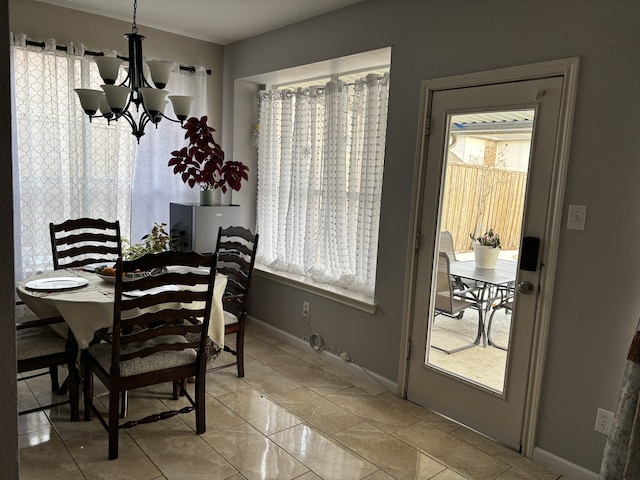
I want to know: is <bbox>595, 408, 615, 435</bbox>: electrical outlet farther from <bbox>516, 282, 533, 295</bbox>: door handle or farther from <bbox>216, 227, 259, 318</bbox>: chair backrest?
<bbox>216, 227, 259, 318</bbox>: chair backrest

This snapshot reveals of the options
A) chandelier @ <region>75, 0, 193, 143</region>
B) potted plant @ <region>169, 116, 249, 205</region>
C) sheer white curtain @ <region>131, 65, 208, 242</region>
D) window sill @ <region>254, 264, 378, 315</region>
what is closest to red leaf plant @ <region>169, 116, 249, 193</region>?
potted plant @ <region>169, 116, 249, 205</region>

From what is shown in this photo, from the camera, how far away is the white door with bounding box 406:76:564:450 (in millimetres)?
2428

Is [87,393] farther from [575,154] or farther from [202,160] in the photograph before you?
[575,154]

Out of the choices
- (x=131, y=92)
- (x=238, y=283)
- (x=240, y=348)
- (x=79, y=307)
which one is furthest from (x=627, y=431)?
(x=131, y=92)

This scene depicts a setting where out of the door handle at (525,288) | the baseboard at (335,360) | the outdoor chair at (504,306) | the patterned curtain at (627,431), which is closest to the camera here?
the patterned curtain at (627,431)

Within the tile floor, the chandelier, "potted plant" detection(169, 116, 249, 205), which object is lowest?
the tile floor

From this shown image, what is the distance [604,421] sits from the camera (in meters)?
2.22

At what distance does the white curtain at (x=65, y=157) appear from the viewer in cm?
346

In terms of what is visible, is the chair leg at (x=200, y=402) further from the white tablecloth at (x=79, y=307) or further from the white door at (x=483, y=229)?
the white door at (x=483, y=229)

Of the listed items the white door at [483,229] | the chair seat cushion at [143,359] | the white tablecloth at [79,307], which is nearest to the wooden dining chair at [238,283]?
the chair seat cushion at [143,359]

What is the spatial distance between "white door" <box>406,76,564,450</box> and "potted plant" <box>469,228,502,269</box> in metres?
0.04

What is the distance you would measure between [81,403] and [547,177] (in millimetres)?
2917

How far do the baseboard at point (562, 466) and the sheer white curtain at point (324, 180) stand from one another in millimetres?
1467

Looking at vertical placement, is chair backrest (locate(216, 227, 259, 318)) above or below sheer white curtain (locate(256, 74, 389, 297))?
below
